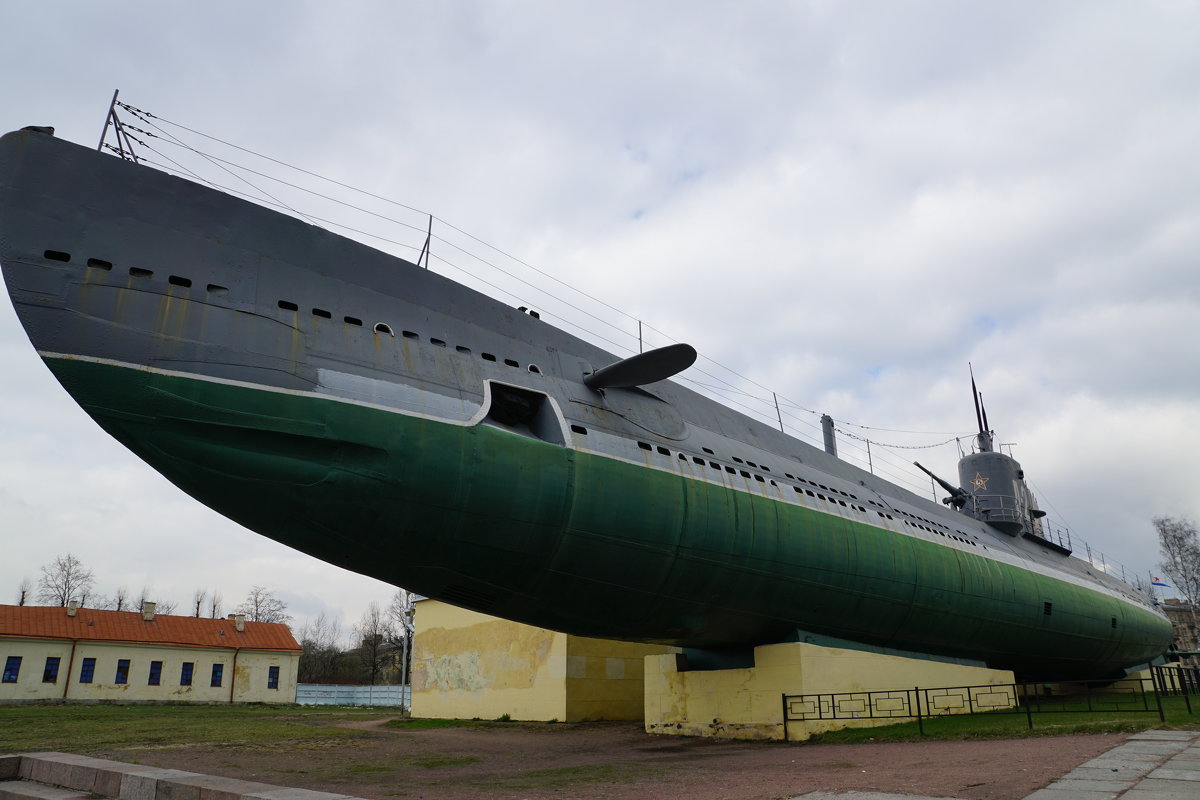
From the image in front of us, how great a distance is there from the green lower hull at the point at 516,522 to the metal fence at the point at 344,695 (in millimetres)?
31680

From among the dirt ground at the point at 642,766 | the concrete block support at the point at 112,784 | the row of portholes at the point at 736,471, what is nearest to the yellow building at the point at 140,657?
the dirt ground at the point at 642,766

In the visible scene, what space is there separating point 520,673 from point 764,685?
31.5ft

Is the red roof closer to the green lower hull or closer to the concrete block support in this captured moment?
the concrete block support

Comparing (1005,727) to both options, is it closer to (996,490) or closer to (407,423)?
(407,423)

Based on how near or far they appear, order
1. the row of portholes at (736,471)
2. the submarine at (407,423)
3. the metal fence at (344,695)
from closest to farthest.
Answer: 1. the submarine at (407,423)
2. the row of portholes at (736,471)
3. the metal fence at (344,695)

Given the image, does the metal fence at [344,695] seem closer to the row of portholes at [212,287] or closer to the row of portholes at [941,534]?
the row of portholes at [941,534]

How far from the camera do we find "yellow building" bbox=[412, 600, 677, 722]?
763 inches

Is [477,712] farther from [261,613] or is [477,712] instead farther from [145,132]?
[261,613]

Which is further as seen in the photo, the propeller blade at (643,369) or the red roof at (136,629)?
the red roof at (136,629)

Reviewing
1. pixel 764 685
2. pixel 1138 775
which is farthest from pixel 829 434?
pixel 1138 775

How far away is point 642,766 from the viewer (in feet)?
32.5

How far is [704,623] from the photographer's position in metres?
11.7

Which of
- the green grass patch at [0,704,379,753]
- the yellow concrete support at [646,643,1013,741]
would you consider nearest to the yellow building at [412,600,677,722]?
the yellow concrete support at [646,643,1013,741]

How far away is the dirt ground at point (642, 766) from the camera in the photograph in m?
7.43
